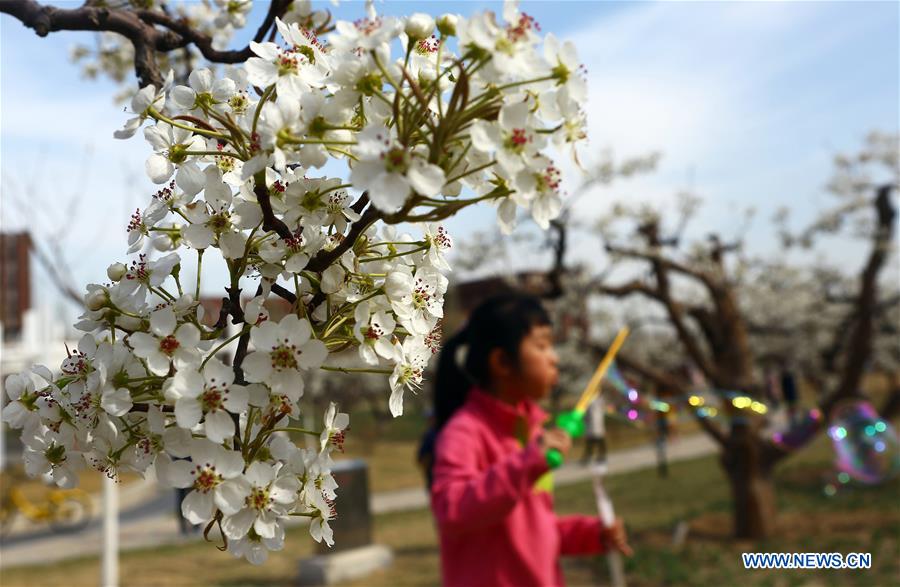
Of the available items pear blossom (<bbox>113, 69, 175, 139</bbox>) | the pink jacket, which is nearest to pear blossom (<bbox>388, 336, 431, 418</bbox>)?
pear blossom (<bbox>113, 69, 175, 139</bbox>)

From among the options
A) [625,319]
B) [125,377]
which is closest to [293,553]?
[125,377]

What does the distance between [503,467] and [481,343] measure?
84 centimetres

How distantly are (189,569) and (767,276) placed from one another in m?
12.6

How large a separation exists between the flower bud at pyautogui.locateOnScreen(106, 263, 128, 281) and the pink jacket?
191 centimetres

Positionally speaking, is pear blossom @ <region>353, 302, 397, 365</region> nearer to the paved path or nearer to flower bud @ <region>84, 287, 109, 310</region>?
flower bud @ <region>84, 287, 109, 310</region>

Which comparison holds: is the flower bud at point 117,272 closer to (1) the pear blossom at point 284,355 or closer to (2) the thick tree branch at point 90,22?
(1) the pear blossom at point 284,355

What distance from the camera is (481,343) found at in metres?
3.42

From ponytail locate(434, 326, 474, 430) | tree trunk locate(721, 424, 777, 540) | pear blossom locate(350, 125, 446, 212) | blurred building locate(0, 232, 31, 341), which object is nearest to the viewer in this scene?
pear blossom locate(350, 125, 446, 212)

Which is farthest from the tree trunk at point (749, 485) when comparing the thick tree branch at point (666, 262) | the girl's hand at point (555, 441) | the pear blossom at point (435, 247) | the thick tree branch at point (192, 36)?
the pear blossom at point (435, 247)

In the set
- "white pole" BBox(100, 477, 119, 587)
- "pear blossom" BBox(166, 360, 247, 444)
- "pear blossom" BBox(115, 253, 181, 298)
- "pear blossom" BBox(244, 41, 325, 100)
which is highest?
"pear blossom" BBox(244, 41, 325, 100)

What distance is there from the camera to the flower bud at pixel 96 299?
0.85 metres

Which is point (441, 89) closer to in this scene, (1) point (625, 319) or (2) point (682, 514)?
(2) point (682, 514)

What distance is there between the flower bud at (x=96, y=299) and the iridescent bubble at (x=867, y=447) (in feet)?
18.6

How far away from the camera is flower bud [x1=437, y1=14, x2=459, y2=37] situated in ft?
2.55
